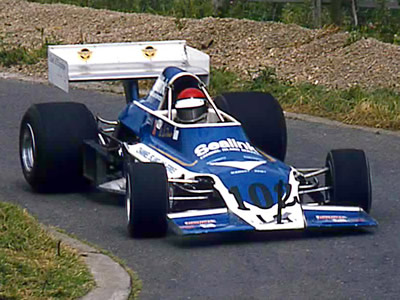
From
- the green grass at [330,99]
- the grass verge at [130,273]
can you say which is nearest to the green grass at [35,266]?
the grass verge at [130,273]

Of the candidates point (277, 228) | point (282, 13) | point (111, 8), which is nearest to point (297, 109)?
point (277, 228)

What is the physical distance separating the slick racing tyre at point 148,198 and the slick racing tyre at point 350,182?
1.40 metres

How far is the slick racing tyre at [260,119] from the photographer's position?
10367 millimetres

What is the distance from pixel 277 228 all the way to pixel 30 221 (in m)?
1.83

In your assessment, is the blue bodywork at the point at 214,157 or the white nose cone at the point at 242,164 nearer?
the blue bodywork at the point at 214,157

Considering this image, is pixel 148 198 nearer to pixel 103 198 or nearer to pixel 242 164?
pixel 242 164

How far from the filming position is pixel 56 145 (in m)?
9.73

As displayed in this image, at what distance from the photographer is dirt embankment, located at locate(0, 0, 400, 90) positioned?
15.4 metres

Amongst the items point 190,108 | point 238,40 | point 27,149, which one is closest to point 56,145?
point 27,149

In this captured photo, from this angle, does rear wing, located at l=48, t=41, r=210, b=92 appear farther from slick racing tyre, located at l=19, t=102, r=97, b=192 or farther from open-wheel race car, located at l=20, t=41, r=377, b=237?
slick racing tyre, located at l=19, t=102, r=97, b=192

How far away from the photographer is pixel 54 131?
9.77 meters

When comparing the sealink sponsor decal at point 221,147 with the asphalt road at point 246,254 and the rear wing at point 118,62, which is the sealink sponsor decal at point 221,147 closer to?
the asphalt road at point 246,254

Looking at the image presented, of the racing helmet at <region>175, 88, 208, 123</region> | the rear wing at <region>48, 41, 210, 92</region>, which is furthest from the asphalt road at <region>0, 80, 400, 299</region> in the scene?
the rear wing at <region>48, 41, 210, 92</region>

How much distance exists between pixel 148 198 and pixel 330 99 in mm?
6193
